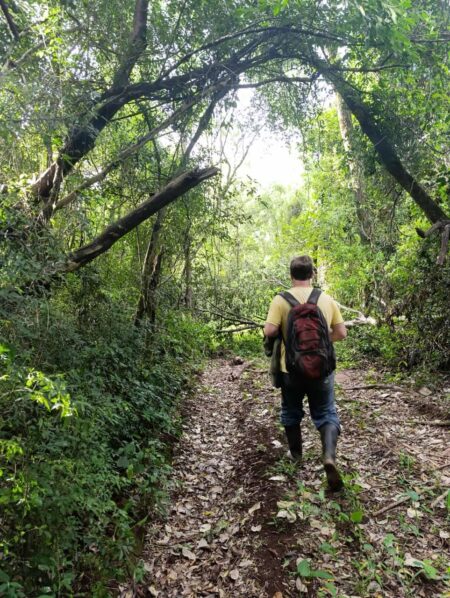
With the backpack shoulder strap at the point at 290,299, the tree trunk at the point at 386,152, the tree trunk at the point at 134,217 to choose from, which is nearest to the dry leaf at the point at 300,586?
the backpack shoulder strap at the point at 290,299

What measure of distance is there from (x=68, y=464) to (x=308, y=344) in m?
2.31

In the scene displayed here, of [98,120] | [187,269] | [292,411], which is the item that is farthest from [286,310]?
[187,269]

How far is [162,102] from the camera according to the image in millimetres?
6961

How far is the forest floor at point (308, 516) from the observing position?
9.48 feet

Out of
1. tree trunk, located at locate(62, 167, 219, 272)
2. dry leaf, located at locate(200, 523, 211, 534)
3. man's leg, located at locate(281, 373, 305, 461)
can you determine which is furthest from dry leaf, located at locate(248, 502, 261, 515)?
tree trunk, located at locate(62, 167, 219, 272)

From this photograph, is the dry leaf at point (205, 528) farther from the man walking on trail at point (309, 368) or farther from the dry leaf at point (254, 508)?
the man walking on trail at point (309, 368)

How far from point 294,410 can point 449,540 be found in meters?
1.69

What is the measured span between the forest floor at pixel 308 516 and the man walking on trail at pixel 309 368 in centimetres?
50

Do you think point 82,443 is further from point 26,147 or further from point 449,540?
point 26,147

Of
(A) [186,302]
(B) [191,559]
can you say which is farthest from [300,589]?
(A) [186,302]

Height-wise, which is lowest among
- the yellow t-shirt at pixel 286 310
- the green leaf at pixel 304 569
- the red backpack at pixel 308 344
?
the green leaf at pixel 304 569

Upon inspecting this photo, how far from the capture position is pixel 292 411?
14.0ft

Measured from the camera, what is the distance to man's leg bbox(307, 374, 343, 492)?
149 inches

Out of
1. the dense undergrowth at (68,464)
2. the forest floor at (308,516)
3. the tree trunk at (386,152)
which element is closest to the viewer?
the dense undergrowth at (68,464)
